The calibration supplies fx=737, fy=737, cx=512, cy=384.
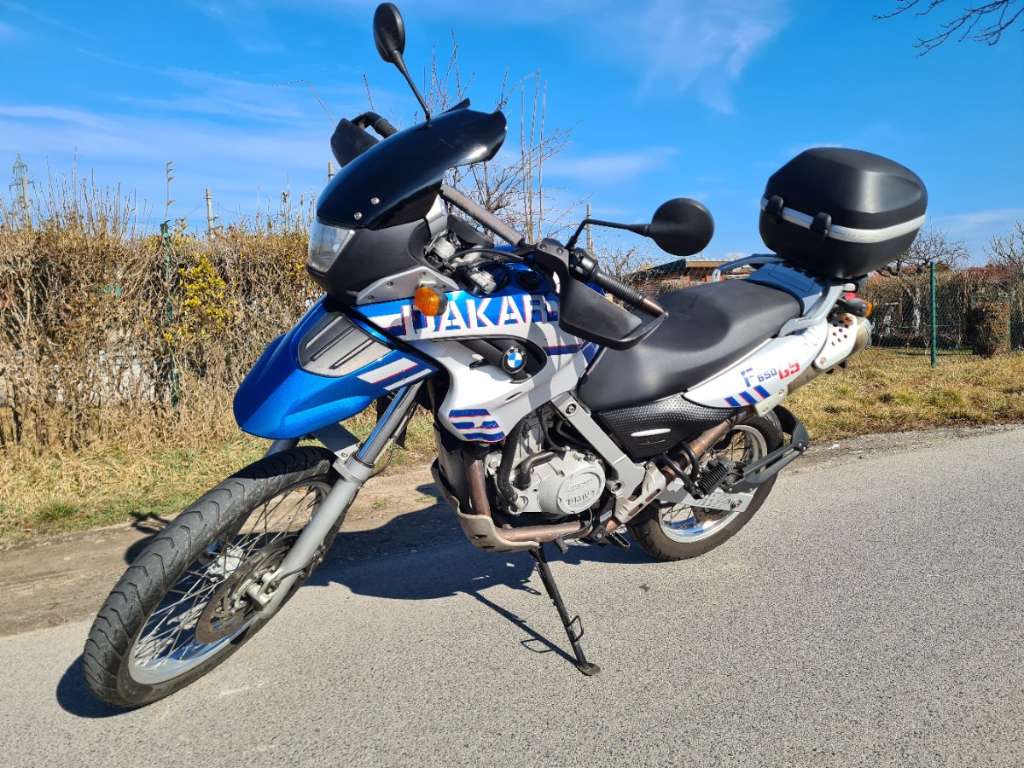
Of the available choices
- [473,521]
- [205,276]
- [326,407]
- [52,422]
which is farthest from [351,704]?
[205,276]

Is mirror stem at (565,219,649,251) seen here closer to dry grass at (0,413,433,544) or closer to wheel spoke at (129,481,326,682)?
wheel spoke at (129,481,326,682)

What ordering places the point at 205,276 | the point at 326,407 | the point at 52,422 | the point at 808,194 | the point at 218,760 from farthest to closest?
the point at 205,276, the point at 52,422, the point at 808,194, the point at 326,407, the point at 218,760

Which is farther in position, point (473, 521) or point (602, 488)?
point (602, 488)

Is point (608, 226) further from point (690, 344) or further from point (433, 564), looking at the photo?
point (433, 564)

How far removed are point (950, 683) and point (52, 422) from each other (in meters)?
5.94

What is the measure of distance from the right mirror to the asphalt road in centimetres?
144

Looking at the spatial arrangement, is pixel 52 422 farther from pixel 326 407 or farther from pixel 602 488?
pixel 602 488

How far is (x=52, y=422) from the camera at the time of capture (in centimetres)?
563

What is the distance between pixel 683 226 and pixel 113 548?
3.31 metres

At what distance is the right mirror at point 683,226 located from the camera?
231 cm

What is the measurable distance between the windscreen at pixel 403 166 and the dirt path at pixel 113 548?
6.51ft

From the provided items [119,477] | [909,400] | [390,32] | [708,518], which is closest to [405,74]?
[390,32]

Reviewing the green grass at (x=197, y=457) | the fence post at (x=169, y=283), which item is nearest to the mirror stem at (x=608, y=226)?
the green grass at (x=197, y=457)

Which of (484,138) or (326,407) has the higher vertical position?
(484,138)
